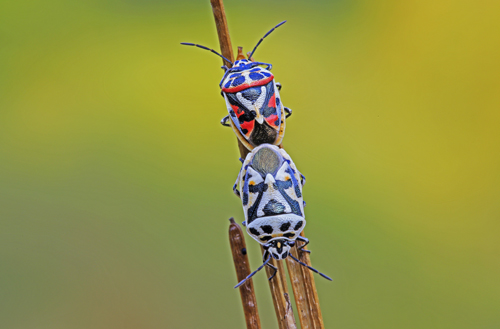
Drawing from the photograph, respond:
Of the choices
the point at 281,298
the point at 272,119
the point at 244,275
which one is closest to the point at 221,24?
the point at 272,119

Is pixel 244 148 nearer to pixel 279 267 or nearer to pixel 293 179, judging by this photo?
pixel 293 179

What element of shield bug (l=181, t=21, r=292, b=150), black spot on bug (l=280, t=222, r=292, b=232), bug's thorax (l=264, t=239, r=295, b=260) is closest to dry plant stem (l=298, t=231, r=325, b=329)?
bug's thorax (l=264, t=239, r=295, b=260)

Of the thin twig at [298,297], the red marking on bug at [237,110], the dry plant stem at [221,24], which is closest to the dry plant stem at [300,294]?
the thin twig at [298,297]

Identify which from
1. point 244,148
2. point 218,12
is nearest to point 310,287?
point 244,148

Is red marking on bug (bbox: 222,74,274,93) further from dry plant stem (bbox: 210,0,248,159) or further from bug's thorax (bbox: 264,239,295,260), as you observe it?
bug's thorax (bbox: 264,239,295,260)

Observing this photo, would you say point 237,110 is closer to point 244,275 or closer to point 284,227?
point 284,227

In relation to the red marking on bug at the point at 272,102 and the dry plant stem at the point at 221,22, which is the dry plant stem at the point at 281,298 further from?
the dry plant stem at the point at 221,22
